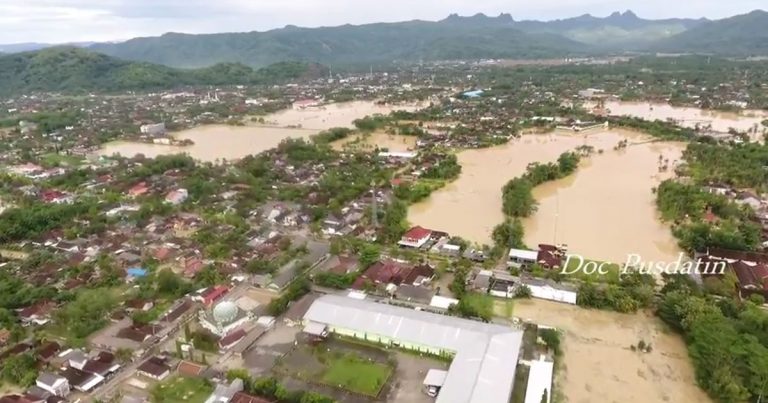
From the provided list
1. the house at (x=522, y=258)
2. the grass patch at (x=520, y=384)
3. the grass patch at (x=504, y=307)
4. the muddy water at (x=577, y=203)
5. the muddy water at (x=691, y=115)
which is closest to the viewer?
the grass patch at (x=520, y=384)

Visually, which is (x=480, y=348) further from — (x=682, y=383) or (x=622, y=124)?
(x=622, y=124)

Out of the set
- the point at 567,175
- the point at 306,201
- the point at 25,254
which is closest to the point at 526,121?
the point at 567,175

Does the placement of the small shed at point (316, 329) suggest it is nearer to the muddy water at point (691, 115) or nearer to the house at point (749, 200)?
the house at point (749, 200)

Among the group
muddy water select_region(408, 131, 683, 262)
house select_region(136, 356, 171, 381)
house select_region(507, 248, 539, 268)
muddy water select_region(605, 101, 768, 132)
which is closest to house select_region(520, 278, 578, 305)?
house select_region(507, 248, 539, 268)

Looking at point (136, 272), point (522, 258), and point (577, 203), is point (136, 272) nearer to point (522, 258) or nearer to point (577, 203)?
point (522, 258)

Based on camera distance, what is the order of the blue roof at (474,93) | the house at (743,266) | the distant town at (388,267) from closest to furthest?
the distant town at (388,267) → the house at (743,266) → the blue roof at (474,93)

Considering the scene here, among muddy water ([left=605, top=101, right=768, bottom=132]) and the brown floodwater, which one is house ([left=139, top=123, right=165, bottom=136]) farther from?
muddy water ([left=605, top=101, right=768, bottom=132])

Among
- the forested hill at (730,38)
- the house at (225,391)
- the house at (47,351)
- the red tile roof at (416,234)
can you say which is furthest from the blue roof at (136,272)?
the forested hill at (730,38)

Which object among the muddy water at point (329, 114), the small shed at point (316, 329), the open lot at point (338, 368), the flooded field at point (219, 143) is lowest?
the open lot at point (338, 368)
